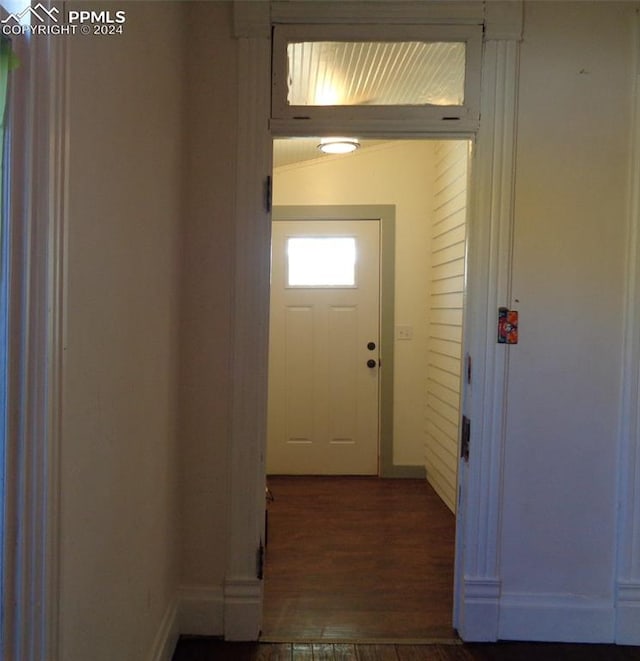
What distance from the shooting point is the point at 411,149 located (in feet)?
12.5

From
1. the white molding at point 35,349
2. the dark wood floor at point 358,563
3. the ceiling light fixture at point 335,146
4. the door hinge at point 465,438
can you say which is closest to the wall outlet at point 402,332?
the dark wood floor at point 358,563

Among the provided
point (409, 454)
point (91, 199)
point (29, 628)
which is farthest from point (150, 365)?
point (409, 454)

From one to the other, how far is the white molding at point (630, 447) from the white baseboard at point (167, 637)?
1683 millimetres

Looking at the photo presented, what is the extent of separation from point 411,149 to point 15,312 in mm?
3411

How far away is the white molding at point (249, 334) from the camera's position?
76.3 inches

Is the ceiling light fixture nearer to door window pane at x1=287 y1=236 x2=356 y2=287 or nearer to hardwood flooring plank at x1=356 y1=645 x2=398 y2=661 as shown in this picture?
door window pane at x1=287 y1=236 x2=356 y2=287

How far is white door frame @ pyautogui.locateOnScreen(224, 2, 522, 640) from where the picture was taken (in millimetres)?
1936

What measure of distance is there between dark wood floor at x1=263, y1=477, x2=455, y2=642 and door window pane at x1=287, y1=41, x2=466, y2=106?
207 cm

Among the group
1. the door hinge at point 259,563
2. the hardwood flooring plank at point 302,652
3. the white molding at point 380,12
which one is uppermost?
the white molding at point 380,12

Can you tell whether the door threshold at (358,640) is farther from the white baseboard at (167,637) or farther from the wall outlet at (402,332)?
the wall outlet at (402,332)

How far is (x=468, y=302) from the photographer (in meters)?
1.97

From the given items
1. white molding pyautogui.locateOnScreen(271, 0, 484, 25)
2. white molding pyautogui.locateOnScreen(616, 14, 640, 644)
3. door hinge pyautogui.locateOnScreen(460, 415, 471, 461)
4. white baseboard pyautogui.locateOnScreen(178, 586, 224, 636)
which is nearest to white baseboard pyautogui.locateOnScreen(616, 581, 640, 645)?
white molding pyautogui.locateOnScreen(616, 14, 640, 644)

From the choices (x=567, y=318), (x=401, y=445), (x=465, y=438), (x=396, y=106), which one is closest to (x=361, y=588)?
(x=465, y=438)

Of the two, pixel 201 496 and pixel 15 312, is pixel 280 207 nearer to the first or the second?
pixel 201 496
